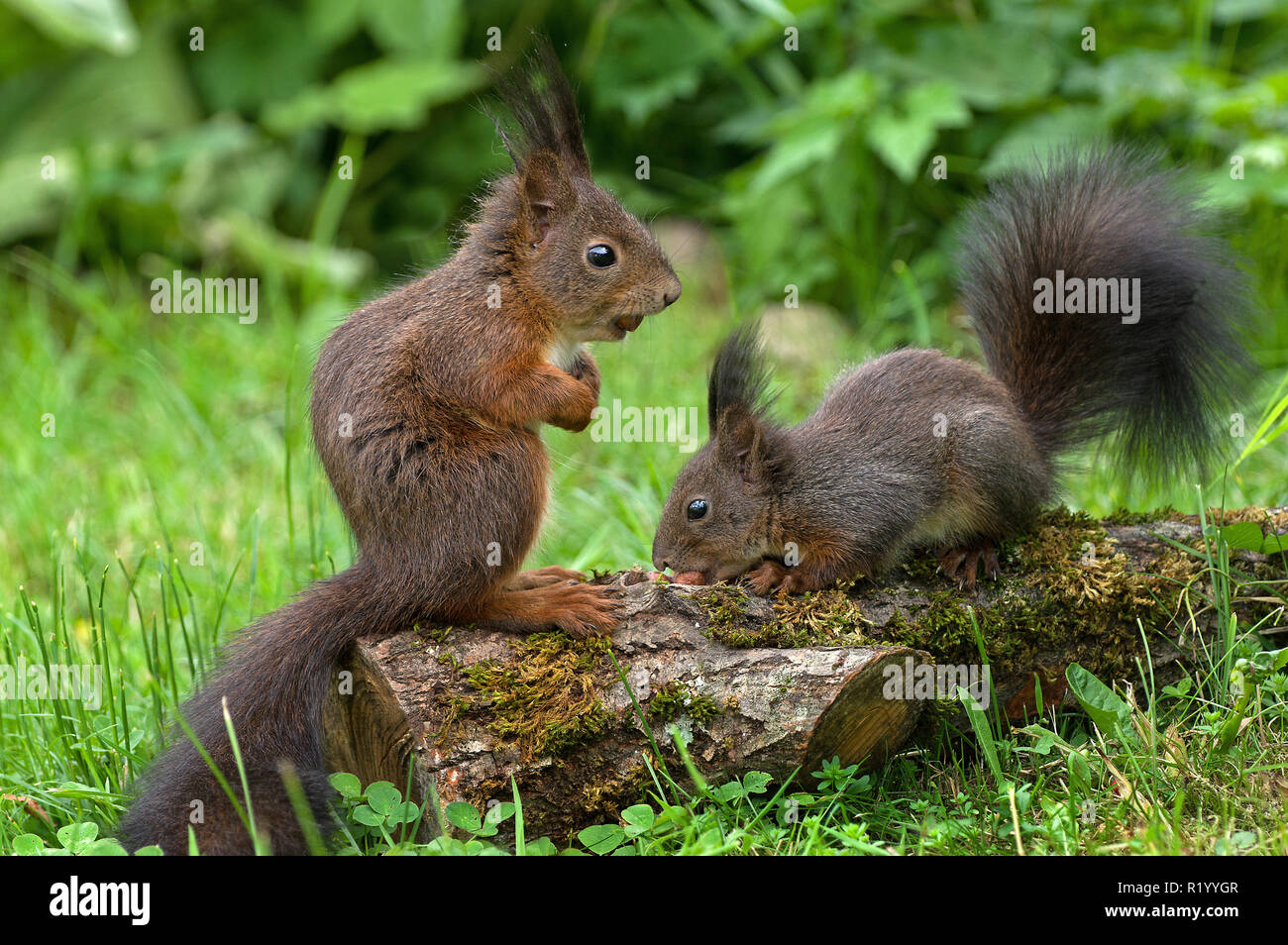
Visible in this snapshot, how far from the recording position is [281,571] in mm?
3863

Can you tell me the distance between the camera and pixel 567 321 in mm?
2914

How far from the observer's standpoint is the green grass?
8.09 ft

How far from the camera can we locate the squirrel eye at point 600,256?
9.47ft

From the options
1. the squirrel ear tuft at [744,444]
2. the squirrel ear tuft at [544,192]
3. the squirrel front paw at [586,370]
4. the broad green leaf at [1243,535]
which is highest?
the squirrel ear tuft at [544,192]

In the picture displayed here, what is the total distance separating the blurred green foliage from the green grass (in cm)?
39

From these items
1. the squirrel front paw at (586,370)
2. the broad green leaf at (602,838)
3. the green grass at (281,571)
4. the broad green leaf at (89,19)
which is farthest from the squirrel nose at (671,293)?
the broad green leaf at (89,19)

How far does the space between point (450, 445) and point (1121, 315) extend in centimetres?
183

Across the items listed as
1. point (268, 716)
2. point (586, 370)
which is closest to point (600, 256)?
point (586, 370)

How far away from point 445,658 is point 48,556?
2177 millimetres

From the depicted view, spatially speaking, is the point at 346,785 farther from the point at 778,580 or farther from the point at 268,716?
the point at 778,580

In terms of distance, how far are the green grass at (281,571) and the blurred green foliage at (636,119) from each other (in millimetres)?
395

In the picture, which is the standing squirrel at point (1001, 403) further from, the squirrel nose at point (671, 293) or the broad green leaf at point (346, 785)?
the broad green leaf at point (346, 785)

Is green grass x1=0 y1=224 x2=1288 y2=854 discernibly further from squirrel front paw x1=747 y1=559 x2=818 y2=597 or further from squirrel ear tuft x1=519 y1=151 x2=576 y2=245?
squirrel ear tuft x1=519 y1=151 x2=576 y2=245
